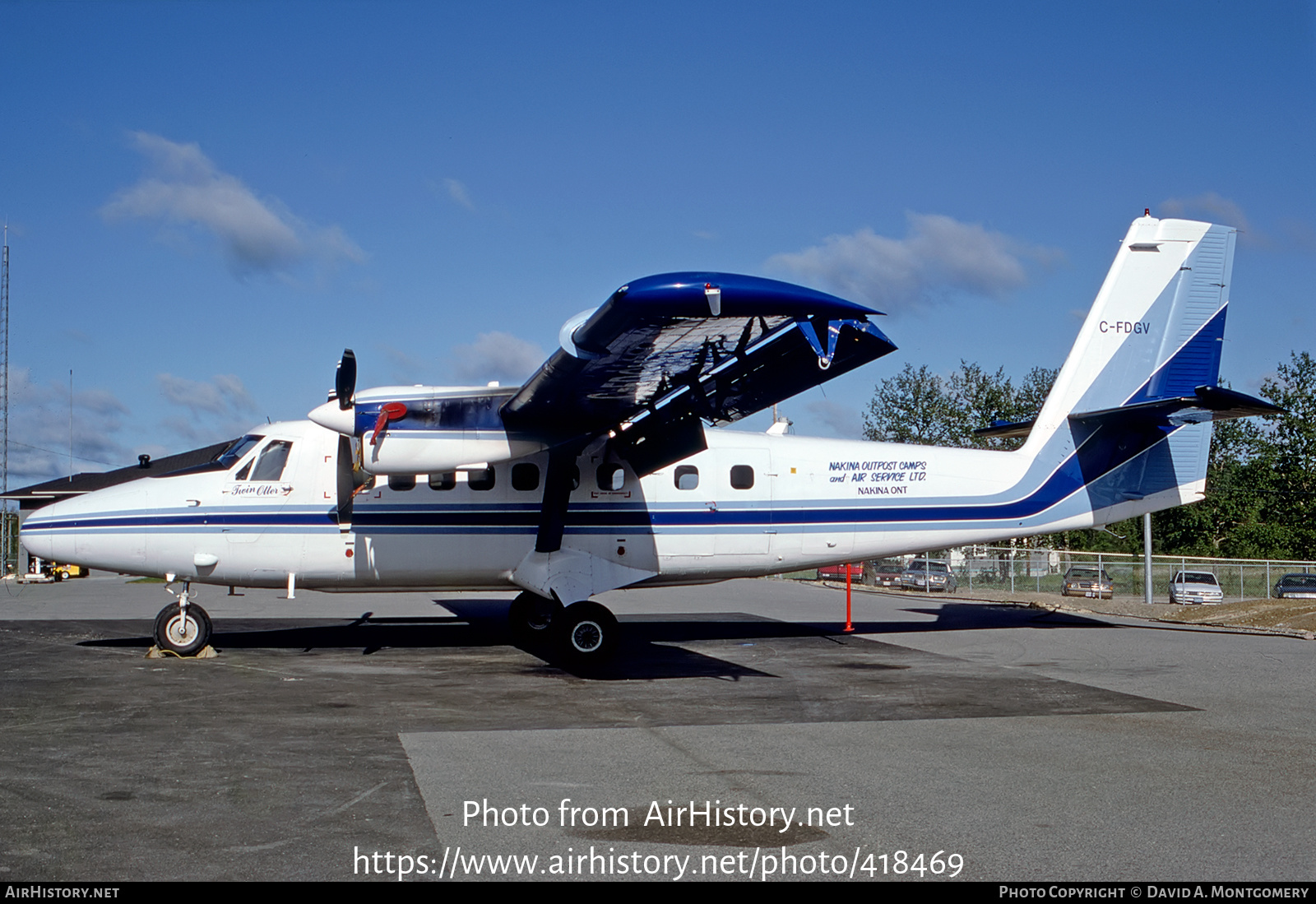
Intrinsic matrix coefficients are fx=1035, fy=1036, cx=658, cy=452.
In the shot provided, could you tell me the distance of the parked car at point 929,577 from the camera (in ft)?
113

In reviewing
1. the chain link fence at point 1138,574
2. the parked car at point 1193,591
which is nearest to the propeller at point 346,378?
the chain link fence at point 1138,574

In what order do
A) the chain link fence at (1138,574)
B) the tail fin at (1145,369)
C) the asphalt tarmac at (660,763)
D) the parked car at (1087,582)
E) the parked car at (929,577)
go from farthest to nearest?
the parked car at (929,577), the chain link fence at (1138,574), the parked car at (1087,582), the tail fin at (1145,369), the asphalt tarmac at (660,763)

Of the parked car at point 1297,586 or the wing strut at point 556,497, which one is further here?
the parked car at point 1297,586

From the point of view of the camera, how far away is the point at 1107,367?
56.2 ft

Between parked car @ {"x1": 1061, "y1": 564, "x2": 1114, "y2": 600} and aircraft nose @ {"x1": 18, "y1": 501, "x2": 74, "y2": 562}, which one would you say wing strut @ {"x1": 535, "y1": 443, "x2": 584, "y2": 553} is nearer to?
aircraft nose @ {"x1": 18, "y1": 501, "x2": 74, "y2": 562}

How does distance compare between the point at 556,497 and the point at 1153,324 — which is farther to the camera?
the point at 1153,324

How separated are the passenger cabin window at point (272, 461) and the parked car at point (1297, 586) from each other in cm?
2658

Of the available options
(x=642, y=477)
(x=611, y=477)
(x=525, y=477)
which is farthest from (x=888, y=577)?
(x=525, y=477)

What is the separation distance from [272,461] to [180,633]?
2604 millimetres

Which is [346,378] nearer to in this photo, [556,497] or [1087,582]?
[556,497]

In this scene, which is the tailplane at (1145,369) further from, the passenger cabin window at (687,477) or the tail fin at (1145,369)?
the passenger cabin window at (687,477)

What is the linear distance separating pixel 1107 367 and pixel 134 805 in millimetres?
15531

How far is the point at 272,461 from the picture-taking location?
14547 millimetres
